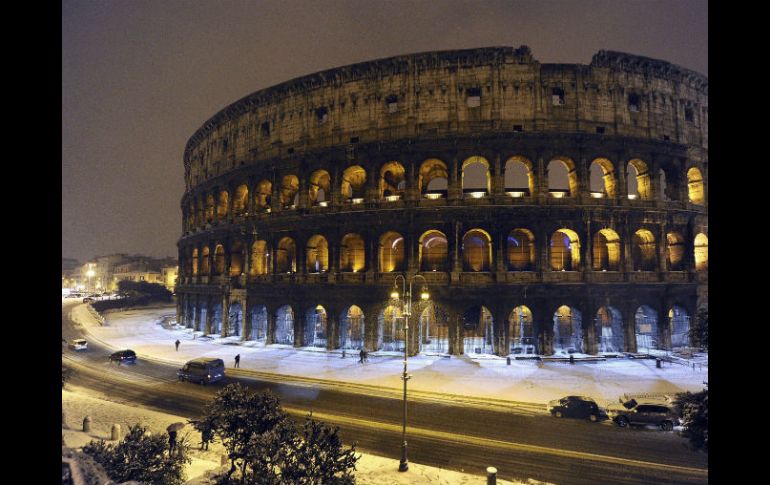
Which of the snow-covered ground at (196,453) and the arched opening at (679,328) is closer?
the snow-covered ground at (196,453)

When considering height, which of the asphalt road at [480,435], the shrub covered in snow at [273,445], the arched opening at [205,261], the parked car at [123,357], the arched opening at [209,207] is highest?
the arched opening at [209,207]

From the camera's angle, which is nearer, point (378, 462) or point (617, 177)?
point (378, 462)

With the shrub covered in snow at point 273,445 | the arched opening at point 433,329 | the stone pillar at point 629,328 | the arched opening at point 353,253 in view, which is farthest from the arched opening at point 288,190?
the stone pillar at point 629,328

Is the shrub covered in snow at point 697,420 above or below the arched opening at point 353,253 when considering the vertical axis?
below

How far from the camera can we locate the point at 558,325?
1038 inches

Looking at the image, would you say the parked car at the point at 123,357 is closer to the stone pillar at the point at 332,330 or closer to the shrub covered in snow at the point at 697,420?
the stone pillar at the point at 332,330

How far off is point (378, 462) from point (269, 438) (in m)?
4.83

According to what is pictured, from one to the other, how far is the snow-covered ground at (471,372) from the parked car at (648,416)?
2.15 m

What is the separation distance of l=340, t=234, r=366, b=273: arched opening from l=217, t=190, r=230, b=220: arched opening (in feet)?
50.6

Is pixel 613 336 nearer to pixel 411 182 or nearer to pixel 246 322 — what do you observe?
pixel 411 182

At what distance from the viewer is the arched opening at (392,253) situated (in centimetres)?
2798
